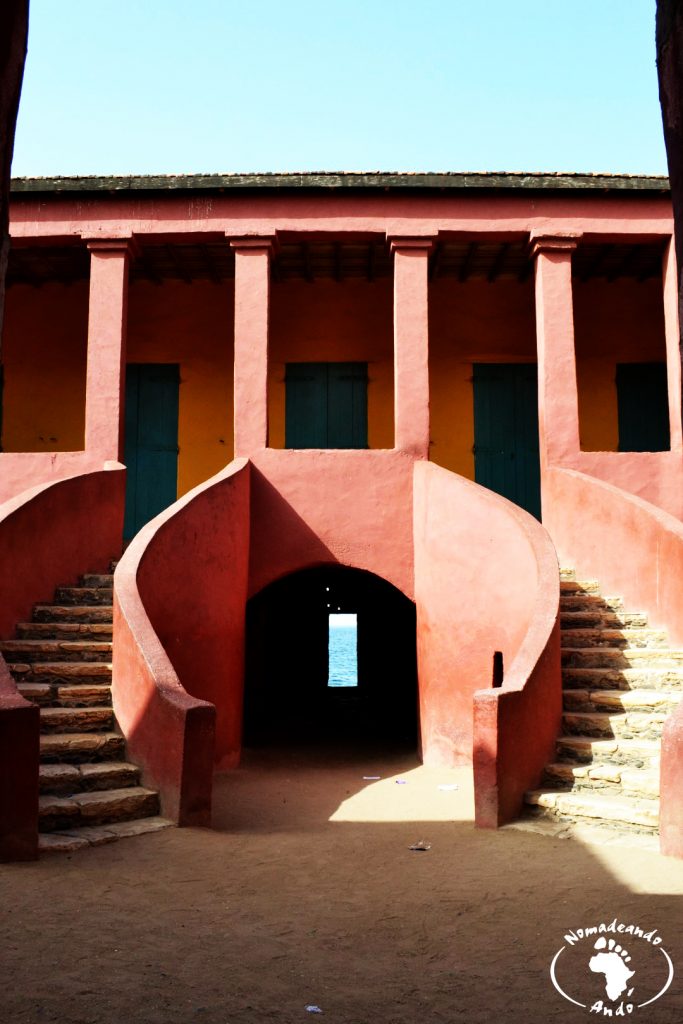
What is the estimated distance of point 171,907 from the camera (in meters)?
4.54

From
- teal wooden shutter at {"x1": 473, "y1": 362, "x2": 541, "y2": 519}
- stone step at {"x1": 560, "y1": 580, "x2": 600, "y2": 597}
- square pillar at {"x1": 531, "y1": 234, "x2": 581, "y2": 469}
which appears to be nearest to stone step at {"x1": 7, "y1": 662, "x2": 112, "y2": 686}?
stone step at {"x1": 560, "y1": 580, "x2": 600, "y2": 597}

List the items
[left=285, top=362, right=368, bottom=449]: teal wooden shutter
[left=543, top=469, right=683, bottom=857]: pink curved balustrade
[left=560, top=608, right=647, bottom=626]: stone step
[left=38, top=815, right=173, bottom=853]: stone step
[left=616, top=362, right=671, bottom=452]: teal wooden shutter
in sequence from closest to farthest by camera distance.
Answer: [left=38, top=815, right=173, bottom=853]: stone step → [left=543, top=469, right=683, bottom=857]: pink curved balustrade → [left=560, top=608, right=647, bottom=626]: stone step → [left=616, top=362, right=671, bottom=452]: teal wooden shutter → [left=285, top=362, right=368, bottom=449]: teal wooden shutter

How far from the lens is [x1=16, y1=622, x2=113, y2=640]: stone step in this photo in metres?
7.70

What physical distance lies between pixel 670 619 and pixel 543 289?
4231 mm

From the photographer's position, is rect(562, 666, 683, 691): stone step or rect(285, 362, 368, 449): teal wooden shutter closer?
rect(562, 666, 683, 691): stone step

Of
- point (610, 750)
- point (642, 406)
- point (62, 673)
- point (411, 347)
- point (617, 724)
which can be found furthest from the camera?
point (642, 406)

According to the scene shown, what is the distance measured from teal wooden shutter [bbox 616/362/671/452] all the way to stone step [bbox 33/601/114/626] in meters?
7.40

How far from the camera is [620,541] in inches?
343

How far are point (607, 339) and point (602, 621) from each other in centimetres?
556

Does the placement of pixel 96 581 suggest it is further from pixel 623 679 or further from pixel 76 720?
pixel 623 679

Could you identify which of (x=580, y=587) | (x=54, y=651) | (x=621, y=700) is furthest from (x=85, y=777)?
(x=580, y=587)

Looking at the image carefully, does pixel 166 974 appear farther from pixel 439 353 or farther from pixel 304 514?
pixel 439 353

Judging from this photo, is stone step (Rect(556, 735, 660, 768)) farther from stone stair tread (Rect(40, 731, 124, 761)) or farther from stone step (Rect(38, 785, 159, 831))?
stone stair tread (Rect(40, 731, 124, 761))

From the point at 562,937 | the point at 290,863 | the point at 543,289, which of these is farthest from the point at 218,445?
the point at 562,937
